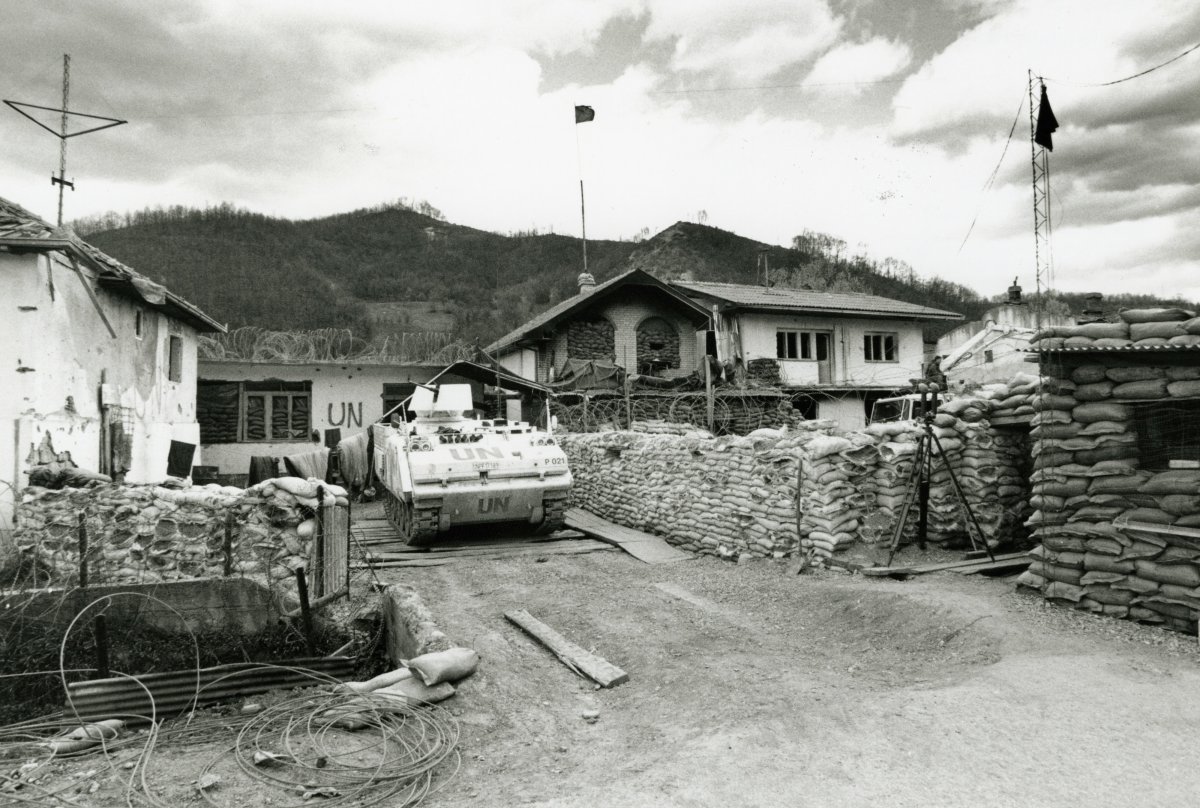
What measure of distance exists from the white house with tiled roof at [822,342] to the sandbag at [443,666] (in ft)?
59.2

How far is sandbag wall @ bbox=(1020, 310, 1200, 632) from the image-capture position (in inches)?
237

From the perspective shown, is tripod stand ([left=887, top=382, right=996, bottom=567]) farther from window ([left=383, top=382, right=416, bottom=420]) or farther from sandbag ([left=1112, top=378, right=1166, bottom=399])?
window ([left=383, top=382, right=416, bottom=420])

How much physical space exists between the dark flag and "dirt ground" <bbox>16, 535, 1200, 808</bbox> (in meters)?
3.92

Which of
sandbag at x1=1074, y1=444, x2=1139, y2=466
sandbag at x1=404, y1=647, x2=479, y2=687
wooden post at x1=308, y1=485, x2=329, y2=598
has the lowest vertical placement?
sandbag at x1=404, y1=647, x2=479, y2=687

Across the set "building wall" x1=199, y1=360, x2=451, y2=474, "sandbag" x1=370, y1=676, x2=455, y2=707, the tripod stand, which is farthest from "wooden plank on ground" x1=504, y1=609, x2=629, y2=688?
"building wall" x1=199, y1=360, x2=451, y2=474

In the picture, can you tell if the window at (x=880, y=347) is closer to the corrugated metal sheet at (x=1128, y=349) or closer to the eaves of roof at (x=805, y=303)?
the eaves of roof at (x=805, y=303)

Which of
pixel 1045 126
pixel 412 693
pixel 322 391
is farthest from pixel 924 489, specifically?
pixel 322 391

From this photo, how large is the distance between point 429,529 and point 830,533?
548cm

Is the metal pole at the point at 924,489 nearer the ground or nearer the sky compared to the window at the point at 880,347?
nearer the ground

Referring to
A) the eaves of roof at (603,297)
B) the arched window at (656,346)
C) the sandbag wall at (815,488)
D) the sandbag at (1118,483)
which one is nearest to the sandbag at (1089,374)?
the sandbag at (1118,483)

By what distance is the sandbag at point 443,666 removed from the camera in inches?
213

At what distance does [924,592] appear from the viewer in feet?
24.1

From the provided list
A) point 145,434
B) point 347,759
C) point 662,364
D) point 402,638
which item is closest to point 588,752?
point 347,759

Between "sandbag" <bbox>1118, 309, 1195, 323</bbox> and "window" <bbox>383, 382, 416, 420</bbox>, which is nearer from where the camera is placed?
"sandbag" <bbox>1118, 309, 1195, 323</bbox>
